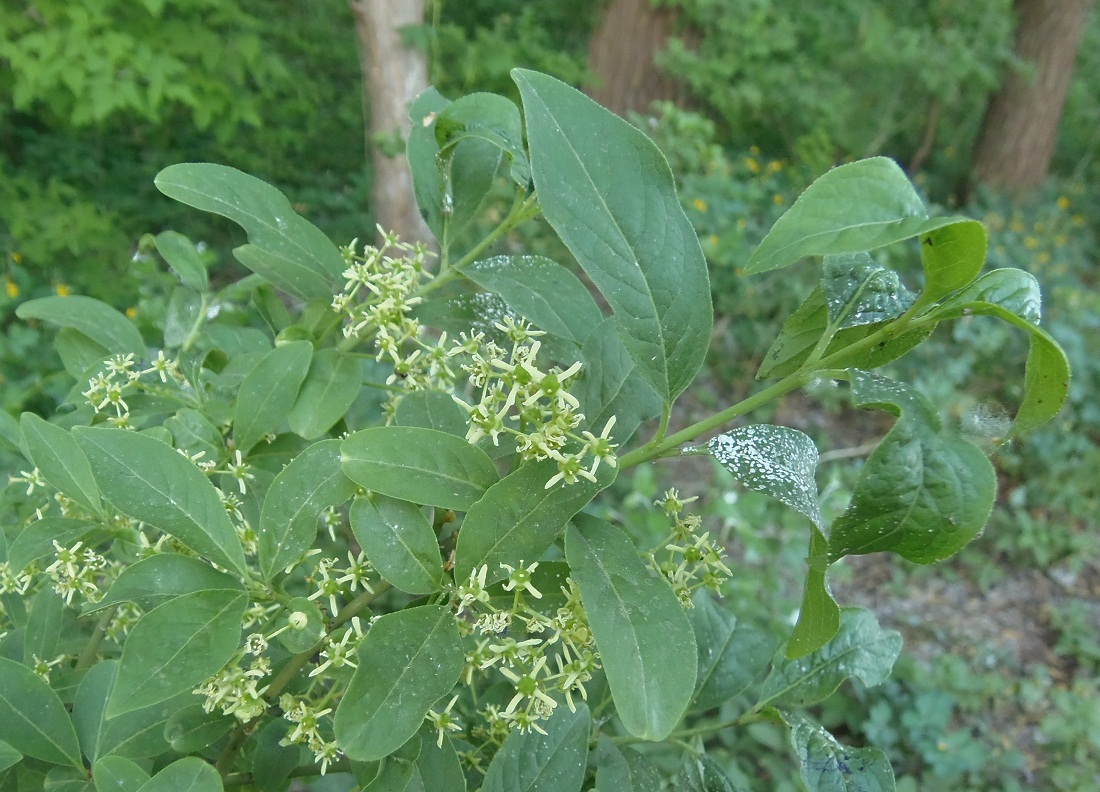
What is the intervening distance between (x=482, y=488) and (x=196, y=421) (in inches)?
12.8

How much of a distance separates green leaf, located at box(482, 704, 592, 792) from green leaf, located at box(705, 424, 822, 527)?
0.31 meters

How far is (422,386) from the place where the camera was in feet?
2.39

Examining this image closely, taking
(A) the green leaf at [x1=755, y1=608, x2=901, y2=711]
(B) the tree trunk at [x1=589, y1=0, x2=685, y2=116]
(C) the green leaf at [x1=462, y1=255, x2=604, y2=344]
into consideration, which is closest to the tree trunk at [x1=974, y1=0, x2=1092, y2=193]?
(B) the tree trunk at [x1=589, y1=0, x2=685, y2=116]

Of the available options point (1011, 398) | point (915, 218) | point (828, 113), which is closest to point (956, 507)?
point (915, 218)

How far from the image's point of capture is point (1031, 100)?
20.0ft

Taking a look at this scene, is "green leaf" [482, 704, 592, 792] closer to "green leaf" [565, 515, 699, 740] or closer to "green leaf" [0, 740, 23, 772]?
"green leaf" [565, 515, 699, 740]

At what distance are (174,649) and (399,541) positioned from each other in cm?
16

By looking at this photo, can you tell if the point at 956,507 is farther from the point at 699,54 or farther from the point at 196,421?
the point at 699,54

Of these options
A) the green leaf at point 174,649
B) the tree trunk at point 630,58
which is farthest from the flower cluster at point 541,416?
the tree trunk at point 630,58

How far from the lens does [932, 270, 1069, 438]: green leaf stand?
1.57ft

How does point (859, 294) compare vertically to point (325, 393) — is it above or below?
above

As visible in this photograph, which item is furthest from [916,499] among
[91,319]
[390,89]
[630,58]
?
[630,58]

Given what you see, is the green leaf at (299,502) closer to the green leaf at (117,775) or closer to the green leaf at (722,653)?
the green leaf at (117,775)

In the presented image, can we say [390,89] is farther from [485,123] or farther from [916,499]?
[916,499]
